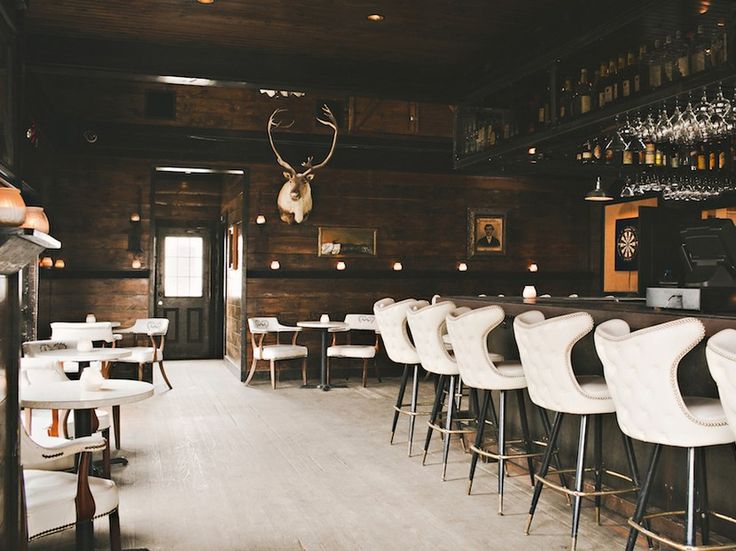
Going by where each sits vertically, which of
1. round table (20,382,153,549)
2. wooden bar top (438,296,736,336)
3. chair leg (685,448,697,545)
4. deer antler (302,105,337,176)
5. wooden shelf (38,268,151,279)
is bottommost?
chair leg (685,448,697,545)

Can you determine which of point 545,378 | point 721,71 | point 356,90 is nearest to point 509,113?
point 356,90

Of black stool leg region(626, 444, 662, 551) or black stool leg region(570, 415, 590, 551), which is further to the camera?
black stool leg region(570, 415, 590, 551)

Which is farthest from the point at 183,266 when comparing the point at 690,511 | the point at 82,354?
the point at 690,511

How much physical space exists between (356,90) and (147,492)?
404cm

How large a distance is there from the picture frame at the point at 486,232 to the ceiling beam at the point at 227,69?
3.57m

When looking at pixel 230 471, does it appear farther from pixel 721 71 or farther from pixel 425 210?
pixel 425 210

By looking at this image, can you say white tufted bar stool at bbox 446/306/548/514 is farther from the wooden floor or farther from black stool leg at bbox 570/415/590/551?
black stool leg at bbox 570/415/590/551

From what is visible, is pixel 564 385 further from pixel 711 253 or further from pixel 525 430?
pixel 711 253

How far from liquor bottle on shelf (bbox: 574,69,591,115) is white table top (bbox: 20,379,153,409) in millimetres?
3542

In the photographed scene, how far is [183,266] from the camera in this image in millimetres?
11961

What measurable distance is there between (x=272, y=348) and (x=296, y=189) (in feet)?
6.77

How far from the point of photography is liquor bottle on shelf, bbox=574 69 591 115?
520cm

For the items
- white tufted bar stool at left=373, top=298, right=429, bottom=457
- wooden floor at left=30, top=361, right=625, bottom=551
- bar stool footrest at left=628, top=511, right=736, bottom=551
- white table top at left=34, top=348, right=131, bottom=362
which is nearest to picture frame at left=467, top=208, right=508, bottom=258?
wooden floor at left=30, top=361, right=625, bottom=551

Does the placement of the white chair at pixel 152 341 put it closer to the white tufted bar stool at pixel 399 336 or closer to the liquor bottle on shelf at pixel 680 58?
the white tufted bar stool at pixel 399 336
